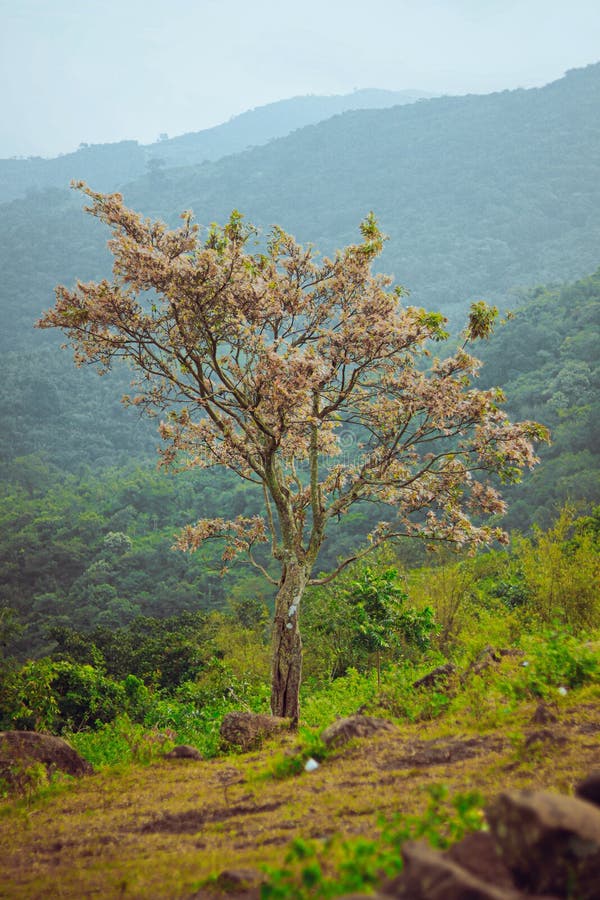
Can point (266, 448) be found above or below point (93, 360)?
below

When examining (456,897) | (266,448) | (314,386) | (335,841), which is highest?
(314,386)

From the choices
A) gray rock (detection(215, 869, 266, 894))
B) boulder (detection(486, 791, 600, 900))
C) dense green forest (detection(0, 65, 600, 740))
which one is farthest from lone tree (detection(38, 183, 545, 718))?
dense green forest (detection(0, 65, 600, 740))

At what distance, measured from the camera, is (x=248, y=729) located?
27.7 ft

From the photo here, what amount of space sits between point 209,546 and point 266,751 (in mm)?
64418

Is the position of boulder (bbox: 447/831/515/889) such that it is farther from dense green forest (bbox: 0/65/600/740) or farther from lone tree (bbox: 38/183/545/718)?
dense green forest (bbox: 0/65/600/740)

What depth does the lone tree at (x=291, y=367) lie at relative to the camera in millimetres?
9477

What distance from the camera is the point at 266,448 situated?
10422 mm

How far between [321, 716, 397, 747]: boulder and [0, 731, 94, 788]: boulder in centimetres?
347

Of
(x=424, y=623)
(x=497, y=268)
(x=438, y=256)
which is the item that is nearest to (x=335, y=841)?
(x=424, y=623)

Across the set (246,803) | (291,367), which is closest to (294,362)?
(291,367)

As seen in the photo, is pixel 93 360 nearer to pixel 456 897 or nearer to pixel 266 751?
pixel 266 751

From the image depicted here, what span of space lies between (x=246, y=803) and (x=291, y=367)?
17.5ft

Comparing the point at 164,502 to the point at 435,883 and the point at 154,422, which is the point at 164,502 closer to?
the point at 154,422

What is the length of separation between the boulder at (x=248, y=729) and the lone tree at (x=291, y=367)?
4.25 feet
